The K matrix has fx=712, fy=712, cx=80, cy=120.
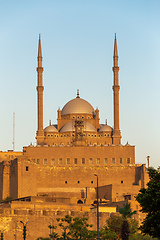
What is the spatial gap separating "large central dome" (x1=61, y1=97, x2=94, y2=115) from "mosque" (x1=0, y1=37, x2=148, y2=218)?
3200mm

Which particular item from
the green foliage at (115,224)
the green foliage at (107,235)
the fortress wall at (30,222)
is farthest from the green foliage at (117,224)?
the green foliage at (107,235)

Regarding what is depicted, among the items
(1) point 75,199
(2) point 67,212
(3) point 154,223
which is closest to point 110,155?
(1) point 75,199

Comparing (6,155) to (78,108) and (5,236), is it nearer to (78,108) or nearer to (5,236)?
(78,108)

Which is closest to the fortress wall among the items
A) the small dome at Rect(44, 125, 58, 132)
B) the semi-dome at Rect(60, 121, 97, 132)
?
the semi-dome at Rect(60, 121, 97, 132)

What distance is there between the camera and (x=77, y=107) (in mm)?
109688

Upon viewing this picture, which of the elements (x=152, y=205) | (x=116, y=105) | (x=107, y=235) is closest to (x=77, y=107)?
(x=116, y=105)

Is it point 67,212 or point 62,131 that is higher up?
point 62,131

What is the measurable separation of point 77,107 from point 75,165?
15.2m

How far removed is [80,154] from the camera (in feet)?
320

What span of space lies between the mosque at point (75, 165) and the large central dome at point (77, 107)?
3.20 metres

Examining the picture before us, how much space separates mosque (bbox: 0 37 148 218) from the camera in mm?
91938

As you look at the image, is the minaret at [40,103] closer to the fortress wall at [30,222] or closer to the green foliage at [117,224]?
the fortress wall at [30,222]

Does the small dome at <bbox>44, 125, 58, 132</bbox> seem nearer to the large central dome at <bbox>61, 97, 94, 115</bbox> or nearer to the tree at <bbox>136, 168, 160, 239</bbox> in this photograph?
the large central dome at <bbox>61, 97, 94, 115</bbox>

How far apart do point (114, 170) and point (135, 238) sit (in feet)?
123
